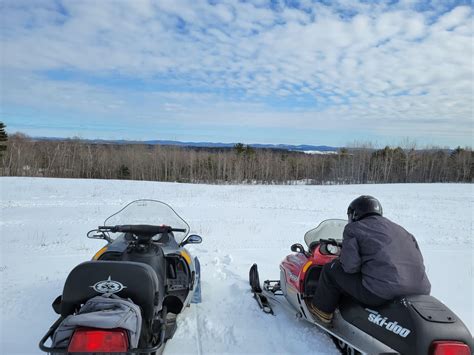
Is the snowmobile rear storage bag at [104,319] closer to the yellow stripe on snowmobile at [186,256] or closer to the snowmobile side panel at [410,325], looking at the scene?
the yellow stripe on snowmobile at [186,256]

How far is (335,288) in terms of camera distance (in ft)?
10.1

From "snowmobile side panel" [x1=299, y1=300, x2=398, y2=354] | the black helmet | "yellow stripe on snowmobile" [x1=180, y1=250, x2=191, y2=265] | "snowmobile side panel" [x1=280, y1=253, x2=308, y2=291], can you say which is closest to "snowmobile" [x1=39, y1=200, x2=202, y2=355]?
"yellow stripe on snowmobile" [x1=180, y1=250, x2=191, y2=265]

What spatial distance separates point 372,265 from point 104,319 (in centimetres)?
202

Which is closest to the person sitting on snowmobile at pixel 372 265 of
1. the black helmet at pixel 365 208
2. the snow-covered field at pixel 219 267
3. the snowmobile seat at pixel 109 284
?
the black helmet at pixel 365 208

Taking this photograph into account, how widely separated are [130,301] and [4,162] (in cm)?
5016

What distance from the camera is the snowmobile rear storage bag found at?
6.30ft

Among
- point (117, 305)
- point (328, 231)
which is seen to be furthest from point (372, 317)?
point (117, 305)

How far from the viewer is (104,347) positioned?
73.3 inches

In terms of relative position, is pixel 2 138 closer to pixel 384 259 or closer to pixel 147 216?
pixel 147 216

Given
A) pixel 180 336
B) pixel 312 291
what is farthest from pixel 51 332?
pixel 312 291

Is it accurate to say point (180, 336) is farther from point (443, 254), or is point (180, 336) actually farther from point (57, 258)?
point (443, 254)

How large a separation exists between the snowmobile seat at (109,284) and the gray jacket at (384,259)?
1.67 m

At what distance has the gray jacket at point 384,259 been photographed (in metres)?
2.56

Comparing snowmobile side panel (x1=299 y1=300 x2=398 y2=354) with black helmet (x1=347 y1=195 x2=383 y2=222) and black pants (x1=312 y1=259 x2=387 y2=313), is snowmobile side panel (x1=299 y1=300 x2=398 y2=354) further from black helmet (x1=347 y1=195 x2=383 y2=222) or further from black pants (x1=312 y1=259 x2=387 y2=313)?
black helmet (x1=347 y1=195 x2=383 y2=222)
